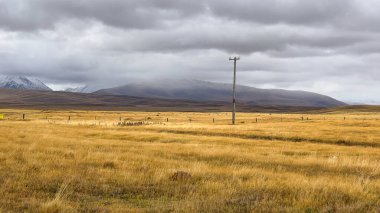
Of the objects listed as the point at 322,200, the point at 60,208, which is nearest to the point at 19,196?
the point at 60,208

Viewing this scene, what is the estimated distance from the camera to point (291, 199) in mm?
11086

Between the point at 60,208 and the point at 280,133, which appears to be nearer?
the point at 60,208

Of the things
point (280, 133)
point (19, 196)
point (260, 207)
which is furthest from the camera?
point (280, 133)

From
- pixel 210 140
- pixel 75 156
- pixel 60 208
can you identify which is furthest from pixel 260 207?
pixel 210 140

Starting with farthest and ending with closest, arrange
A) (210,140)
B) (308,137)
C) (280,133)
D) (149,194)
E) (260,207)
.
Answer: (280,133) < (308,137) < (210,140) < (149,194) < (260,207)

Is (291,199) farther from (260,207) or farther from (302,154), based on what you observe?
(302,154)

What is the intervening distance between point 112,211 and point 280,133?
33212 millimetres

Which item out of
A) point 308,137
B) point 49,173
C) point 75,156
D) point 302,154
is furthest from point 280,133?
point 49,173

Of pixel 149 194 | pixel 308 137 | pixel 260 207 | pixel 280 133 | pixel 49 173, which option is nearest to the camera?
pixel 260 207

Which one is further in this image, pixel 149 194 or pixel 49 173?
pixel 49 173

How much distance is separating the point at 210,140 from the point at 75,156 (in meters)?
15.7

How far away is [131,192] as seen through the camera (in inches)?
467

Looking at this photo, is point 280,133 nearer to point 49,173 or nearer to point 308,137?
point 308,137

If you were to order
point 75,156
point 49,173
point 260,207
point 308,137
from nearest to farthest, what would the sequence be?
point 260,207 → point 49,173 → point 75,156 → point 308,137
